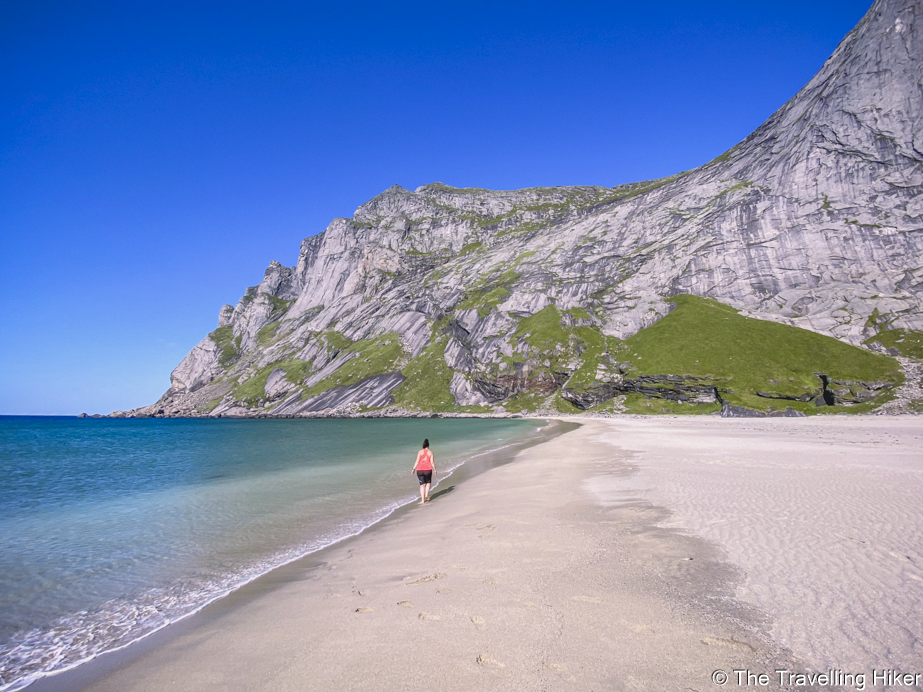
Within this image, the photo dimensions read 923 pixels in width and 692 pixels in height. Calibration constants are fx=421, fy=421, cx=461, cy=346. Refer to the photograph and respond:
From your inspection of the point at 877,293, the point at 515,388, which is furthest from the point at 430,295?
the point at 877,293

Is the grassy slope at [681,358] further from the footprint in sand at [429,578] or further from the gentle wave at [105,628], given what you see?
the gentle wave at [105,628]

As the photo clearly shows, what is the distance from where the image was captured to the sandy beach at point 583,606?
5.18 metres

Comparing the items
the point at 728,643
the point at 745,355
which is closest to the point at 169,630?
the point at 728,643

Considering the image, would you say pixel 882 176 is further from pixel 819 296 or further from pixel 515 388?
pixel 515 388

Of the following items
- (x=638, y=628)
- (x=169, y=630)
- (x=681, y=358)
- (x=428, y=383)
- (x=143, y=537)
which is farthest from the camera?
(x=428, y=383)

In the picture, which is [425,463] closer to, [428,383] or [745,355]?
[745,355]

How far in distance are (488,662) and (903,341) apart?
12503 cm

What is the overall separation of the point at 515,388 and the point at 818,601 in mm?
124269

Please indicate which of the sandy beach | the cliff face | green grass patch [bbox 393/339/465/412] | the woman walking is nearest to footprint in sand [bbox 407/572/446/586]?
the sandy beach

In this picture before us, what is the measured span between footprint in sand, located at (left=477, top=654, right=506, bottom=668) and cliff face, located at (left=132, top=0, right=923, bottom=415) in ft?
377

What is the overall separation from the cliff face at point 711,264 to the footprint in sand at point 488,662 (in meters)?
115

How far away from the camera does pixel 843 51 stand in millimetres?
122500

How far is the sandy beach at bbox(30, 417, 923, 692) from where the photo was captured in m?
5.18

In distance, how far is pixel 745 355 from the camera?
→ 100375mm
